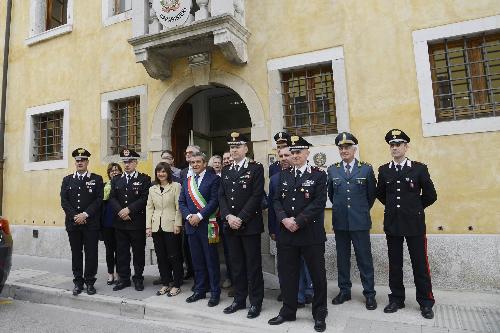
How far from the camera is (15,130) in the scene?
31.7 feet

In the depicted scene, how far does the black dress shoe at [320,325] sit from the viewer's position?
3858mm

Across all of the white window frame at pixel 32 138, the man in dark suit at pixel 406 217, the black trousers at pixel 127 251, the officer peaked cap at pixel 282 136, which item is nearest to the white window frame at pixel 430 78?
the man in dark suit at pixel 406 217

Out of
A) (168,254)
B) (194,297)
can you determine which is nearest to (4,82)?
(168,254)

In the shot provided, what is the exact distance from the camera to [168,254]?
541 centimetres

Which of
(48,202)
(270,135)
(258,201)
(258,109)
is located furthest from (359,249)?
(48,202)

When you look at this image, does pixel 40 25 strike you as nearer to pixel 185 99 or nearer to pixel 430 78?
pixel 185 99

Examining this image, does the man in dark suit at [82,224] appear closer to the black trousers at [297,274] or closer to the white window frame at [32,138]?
the black trousers at [297,274]

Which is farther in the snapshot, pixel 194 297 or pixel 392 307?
pixel 194 297

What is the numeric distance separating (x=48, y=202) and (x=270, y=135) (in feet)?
18.8

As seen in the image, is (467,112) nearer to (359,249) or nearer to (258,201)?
(359,249)

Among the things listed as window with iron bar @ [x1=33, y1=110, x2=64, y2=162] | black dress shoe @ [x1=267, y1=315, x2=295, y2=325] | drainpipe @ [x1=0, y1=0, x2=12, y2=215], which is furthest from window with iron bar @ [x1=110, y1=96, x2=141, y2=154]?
A: black dress shoe @ [x1=267, y1=315, x2=295, y2=325]

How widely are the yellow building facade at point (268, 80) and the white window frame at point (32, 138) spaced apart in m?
0.04

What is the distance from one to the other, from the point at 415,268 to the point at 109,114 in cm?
681

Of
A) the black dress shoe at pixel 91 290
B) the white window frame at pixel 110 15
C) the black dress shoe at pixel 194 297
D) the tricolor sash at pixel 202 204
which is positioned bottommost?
the black dress shoe at pixel 194 297
